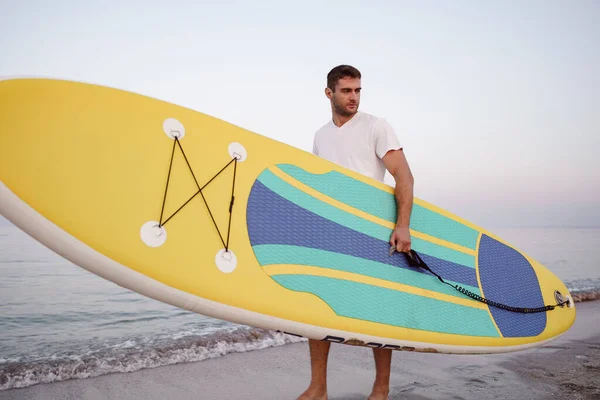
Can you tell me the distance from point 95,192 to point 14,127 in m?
0.34

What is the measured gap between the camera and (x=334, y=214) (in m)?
2.15

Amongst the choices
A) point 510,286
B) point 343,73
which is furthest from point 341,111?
point 510,286

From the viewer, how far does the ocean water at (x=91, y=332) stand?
3297 millimetres

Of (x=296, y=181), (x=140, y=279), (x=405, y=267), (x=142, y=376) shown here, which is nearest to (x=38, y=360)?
(x=142, y=376)

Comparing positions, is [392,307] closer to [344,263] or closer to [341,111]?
[344,263]

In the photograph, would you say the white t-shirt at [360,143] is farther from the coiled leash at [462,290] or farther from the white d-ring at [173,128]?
the white d-ring at [173,128]

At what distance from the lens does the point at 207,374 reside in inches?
119

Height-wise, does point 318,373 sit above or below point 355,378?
above

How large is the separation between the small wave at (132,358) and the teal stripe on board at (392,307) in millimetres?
1995

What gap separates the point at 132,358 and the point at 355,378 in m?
1.83

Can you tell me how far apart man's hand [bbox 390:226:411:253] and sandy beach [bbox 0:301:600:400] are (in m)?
0.91

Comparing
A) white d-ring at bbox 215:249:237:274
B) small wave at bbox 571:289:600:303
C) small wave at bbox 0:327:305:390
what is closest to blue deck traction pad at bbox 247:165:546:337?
white d-ring at bbox 215:249:237:274

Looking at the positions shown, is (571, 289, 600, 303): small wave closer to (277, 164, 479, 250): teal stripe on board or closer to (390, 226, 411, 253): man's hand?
(277, 164, 479, 250): teal stripe on board

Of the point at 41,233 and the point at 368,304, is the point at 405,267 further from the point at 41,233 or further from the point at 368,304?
the point at 41,233
